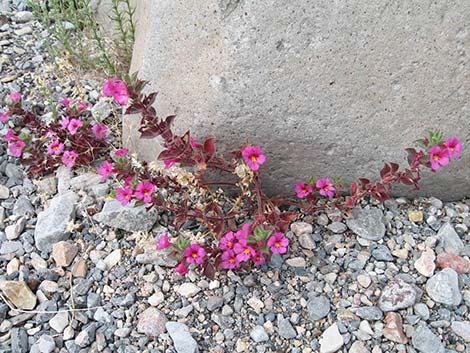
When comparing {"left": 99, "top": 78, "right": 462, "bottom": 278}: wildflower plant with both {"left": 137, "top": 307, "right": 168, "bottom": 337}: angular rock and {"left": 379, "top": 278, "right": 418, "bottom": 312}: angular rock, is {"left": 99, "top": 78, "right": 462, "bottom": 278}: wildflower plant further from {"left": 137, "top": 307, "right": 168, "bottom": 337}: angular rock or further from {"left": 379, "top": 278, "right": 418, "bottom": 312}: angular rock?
{"left": 379, "top": 278, "right": 418, "bottom": 312}: angular rock

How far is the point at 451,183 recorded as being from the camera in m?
3.14

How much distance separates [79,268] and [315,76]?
146cm

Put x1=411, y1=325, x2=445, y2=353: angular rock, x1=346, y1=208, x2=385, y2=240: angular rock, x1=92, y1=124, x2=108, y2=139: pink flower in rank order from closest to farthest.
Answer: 1. x1=411, y1=325, x2=445, y2=353: angular rock
2. x1=346, y1=208, x2=385, y2=240: angular rock
3. x1=92, y1=124, x2=108, y2=139: pink flower

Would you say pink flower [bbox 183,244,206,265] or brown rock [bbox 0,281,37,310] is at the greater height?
pink flower [bbox 183,244,206,265]

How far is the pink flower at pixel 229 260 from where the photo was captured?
2.69 m

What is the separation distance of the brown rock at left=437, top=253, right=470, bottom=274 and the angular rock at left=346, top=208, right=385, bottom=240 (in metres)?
Answer: 0.30

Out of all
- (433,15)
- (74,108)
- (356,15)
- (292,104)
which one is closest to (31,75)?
(74,108)

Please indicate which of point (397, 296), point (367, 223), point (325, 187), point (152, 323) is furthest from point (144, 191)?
point (397, 296)

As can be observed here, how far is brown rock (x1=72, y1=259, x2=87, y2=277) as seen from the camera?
2922 mm

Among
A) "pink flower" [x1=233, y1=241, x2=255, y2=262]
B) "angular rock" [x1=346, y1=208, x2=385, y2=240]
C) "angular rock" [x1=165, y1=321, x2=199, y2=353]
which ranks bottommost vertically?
"angular rock" [x1=165, y1=321, x2=199, y2=353]

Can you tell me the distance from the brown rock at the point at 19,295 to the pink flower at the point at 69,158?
78 centimetres

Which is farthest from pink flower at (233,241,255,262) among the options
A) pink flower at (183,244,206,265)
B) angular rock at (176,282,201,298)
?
angular rock at (176,282,201,298)

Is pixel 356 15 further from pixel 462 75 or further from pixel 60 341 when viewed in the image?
pixel 60 341

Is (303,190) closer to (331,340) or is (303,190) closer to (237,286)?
(237,286)
